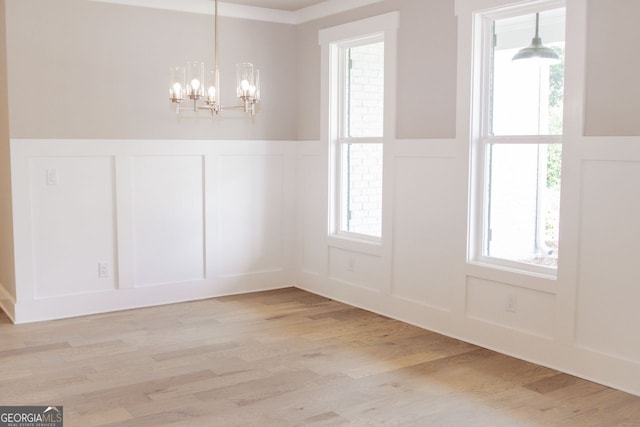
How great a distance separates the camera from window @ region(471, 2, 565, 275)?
4180 mm

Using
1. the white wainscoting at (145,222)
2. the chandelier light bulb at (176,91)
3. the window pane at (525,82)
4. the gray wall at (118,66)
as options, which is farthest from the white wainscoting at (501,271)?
the chandelier light bulb at (176,91)

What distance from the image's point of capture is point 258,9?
6.03m

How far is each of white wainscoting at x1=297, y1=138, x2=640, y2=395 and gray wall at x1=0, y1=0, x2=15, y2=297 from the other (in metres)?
2.46

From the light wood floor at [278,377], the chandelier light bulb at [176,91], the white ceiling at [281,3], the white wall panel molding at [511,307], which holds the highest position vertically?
the white ceiling at [281,3]

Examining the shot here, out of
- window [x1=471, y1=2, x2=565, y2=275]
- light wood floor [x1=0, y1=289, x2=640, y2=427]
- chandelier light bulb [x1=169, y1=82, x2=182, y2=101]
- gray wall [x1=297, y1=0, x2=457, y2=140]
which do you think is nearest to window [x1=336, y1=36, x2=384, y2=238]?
gray wall [x1=297, y1=0, x2=457, y2=140]

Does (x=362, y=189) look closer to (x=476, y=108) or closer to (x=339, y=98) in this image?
(x=339, y=98)

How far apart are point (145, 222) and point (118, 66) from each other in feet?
4.11

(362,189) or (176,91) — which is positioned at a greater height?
(176,91)

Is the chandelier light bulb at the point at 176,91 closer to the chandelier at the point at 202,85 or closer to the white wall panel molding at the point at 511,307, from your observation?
the chandelier at the point at 202,85

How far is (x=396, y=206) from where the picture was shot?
526cm

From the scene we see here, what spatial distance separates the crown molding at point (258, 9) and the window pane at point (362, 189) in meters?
1.14

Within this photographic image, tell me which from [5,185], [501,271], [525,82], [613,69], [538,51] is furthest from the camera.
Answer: [5,185]

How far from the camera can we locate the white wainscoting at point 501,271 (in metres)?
3.78

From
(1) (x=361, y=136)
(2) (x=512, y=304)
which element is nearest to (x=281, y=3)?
(1) (x=361, y=136)
